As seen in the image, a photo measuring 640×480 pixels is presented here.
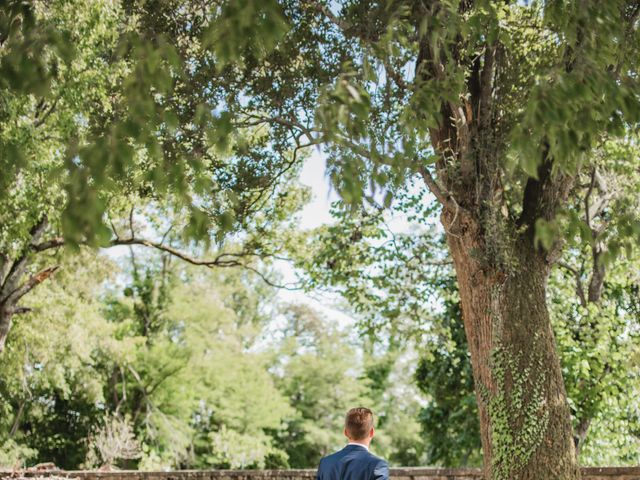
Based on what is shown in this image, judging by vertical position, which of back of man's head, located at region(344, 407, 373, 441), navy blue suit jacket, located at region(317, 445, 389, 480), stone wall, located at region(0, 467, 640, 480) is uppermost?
back of man's head, located at region(344, 407, 373, 441)

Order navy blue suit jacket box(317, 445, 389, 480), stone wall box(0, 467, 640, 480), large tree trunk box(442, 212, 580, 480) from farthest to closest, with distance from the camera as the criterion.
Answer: stone wall box(0, 467, 640, 480), large tree trunk box(442, 212, 580, 480), navy blue suit jacket box(317, 445, 389, 480)

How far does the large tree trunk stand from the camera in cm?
629

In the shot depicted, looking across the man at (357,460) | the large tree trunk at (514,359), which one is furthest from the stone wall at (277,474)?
the man at (357,460)

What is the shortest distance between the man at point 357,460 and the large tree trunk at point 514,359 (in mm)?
2634

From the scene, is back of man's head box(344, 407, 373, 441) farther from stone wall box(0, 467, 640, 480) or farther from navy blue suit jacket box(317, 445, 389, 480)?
stone wall box(0, 467, 640, 480)

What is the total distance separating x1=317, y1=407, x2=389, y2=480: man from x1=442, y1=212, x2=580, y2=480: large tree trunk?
2634 mm

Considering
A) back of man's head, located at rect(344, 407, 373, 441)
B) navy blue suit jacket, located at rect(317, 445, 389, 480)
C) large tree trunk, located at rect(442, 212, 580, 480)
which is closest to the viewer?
navy blue suit jacket, located at rect(317, 445, 389, 480)

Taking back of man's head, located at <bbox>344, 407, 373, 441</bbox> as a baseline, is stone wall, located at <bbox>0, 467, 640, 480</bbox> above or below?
below

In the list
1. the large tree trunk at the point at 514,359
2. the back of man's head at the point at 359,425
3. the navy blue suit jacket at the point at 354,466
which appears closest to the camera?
the navy blue suit jacket at the point at 354,466

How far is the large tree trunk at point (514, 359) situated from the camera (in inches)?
248

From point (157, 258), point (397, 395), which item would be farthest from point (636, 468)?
point (397, 395)

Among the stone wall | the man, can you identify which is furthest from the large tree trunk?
the man

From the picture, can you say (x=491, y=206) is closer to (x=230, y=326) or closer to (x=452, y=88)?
(x=452, y=88)

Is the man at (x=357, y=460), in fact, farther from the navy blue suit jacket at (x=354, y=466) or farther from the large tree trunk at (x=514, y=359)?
the large tree trunk at (x=514, y=359)
